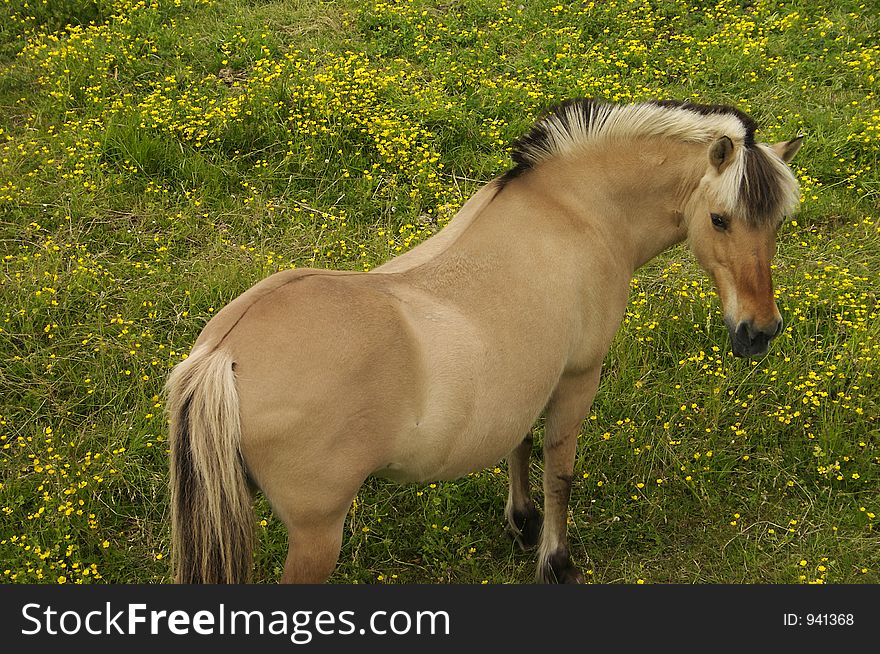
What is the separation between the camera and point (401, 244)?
5.84 metres

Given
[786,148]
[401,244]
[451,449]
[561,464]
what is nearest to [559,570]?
[561,464]

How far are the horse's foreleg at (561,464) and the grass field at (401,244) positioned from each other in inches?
10.3

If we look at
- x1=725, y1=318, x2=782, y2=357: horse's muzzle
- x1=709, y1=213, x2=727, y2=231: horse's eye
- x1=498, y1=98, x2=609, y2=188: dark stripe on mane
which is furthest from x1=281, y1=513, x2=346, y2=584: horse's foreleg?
x1=709, y1=213, x2=727, y2=231: horse's eye

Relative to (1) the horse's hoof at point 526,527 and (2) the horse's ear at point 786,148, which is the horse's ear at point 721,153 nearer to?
(2) the horse's ear at point 786,148

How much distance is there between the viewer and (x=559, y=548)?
4.24 meters

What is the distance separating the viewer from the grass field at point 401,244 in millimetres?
4375

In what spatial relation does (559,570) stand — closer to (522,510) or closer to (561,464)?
(522,510)

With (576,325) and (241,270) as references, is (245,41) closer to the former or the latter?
(241,270)

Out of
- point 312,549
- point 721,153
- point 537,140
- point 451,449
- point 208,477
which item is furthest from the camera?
point 537,140

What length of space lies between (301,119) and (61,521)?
3846 millimetres

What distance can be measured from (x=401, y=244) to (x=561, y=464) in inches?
92.8

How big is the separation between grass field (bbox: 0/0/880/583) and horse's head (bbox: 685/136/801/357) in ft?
4.22

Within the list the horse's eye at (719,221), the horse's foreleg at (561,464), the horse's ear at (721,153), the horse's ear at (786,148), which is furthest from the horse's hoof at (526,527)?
the horse's ear at (786,148)

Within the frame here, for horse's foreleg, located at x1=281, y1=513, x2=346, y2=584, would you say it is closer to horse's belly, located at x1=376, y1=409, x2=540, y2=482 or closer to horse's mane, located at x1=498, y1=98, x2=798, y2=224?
horse's belly, located at x1=376, y1=409, x2=540, y2=482
